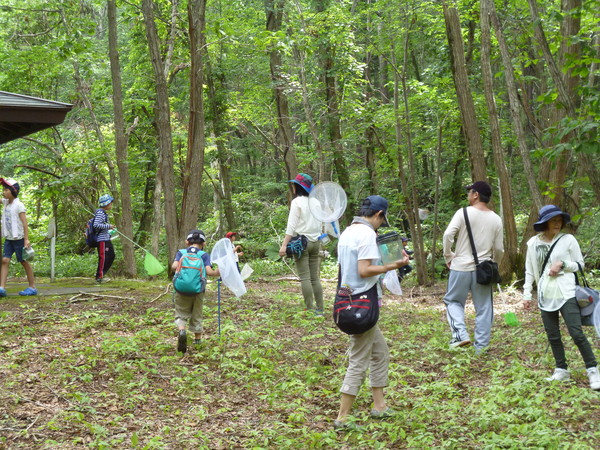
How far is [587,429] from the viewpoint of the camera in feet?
15.2

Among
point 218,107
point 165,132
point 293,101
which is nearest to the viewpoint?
point 165,132

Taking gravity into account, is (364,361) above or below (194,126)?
below

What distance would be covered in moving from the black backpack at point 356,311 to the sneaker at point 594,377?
2.31 m

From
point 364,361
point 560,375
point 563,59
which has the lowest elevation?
point 560,375

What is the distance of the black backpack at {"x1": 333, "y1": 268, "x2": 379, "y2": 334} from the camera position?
4.69 meters

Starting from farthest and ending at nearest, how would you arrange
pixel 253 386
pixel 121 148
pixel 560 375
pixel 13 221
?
pixel 121 148 < pixel 13 221 < pixel 253 386 < pixel 560 375

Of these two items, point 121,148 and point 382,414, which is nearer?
point 382,414

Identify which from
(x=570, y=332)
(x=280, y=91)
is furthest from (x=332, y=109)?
(x=570, y=332)

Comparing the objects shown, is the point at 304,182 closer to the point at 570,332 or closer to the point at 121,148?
the point at 570,332

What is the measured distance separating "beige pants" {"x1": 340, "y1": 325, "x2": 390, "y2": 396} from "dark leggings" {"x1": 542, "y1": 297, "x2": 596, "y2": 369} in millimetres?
1902

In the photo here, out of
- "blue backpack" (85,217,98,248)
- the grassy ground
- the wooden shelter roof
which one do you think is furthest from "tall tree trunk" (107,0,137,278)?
the wooden shelter roof

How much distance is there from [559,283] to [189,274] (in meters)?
3.96

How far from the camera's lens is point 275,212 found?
22.9 m

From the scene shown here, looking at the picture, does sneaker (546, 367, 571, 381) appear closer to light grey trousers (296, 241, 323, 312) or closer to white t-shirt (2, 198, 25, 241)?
light grey trousers (296, 241, 323, 312)
